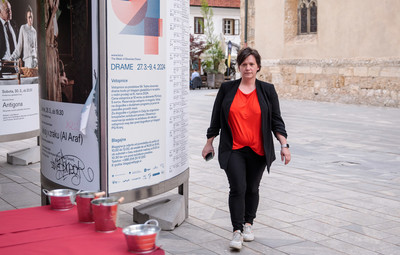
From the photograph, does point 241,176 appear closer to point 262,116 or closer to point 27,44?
point 262,116

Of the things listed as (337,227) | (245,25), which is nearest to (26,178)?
(337,227)

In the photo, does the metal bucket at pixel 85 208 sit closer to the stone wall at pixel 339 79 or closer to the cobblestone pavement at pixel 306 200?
the cobblestone pavement at pixel 306 200

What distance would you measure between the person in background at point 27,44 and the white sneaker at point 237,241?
542 centimetres

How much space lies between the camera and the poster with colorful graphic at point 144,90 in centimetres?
461

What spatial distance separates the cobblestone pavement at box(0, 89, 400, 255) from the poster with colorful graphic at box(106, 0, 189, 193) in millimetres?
539

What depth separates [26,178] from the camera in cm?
828

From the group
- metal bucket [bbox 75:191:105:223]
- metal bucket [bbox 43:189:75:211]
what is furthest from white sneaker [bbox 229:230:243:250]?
metal bucket [bbox 75:191:105:223]

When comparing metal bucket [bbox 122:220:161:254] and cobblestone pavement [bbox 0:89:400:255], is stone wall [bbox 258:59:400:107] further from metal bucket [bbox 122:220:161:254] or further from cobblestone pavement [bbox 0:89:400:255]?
metal bucket [bbox 122:220:161:254]

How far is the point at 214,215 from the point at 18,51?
4.62 m

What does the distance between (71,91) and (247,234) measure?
192 centimetres

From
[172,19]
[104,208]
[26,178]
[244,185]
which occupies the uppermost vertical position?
[172,19]

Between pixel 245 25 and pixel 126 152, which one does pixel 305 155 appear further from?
pixel 245 25

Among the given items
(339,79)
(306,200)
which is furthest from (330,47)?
(306,200)

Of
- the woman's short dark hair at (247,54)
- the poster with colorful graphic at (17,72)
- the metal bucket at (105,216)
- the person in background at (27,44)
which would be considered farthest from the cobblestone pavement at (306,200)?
the metal bucket at (105,216)
